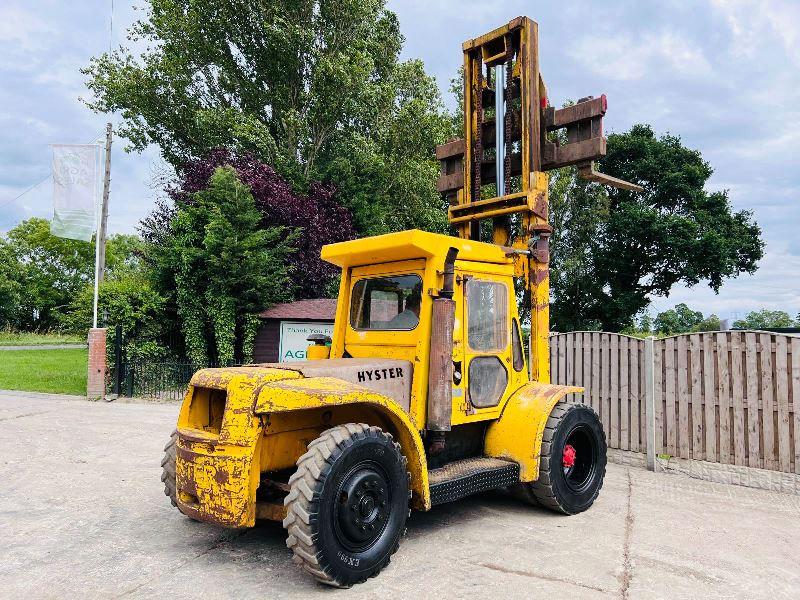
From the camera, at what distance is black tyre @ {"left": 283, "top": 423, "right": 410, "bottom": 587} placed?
3.81 meters

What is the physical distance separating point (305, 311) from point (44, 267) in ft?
171

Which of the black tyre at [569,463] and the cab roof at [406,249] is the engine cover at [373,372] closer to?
the cab roof at [406,249]

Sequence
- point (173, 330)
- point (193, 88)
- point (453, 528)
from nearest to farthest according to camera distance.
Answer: point (453, 528) → point (173, 330) → point (193, 88)

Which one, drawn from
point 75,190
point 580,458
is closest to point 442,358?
point 580,458

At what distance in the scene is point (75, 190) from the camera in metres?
15.6

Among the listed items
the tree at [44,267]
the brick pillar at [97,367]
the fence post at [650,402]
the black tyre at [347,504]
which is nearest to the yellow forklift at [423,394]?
the black tyre at [347,504]

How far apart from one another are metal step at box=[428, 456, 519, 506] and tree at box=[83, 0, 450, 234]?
16.7 m

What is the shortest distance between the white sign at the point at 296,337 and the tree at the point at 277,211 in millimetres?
2558

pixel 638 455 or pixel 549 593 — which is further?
pixel 638 455

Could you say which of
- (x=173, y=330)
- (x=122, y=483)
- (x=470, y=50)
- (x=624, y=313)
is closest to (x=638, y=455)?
(x=470, y=50)

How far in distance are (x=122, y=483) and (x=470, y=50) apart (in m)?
6.44

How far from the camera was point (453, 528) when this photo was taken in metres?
5.26

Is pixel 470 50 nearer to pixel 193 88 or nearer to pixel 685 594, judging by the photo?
pixel 685 594

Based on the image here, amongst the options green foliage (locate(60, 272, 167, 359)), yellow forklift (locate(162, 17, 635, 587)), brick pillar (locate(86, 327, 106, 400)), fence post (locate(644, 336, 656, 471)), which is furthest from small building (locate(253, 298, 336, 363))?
yellow forklift (locate(162, 17, 635, 587))
